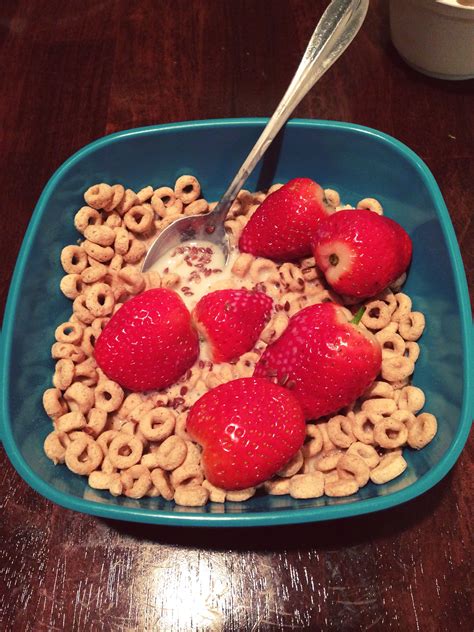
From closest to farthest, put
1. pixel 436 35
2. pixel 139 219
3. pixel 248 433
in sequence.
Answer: pixel 248 433
pixel 139 219
pixel 436 35

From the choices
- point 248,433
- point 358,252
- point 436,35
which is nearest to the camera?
point 248,433

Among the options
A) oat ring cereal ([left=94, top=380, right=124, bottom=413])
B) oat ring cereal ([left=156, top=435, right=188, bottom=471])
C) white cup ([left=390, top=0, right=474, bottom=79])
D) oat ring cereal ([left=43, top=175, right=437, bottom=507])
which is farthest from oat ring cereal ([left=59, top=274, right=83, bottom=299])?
white cup ([left=390, top=0, right=474, bottom=79])

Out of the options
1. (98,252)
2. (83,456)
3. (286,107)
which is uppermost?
(286,107)

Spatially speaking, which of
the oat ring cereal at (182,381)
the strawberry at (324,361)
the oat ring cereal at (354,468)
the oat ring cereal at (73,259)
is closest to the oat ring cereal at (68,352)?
the oat ring cereal at (182,381)

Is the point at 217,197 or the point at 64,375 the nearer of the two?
the point at 64,375

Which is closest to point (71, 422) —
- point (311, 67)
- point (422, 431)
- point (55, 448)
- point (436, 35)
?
point (55, 448)

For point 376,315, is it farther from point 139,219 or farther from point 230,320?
point 139,219

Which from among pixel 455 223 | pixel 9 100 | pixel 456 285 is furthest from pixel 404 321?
pixel 9 100
